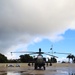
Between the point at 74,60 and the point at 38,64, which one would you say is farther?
the point at 74,60

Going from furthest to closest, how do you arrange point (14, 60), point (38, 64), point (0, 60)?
point (14, 60), point (0, 60), point (38, 64)

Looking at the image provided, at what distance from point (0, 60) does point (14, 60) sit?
11.5 m

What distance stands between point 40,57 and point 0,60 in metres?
91.8

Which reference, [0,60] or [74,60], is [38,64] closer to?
[0,60]

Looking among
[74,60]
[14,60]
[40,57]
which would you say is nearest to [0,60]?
[14,60]

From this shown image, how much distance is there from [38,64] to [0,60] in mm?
91846

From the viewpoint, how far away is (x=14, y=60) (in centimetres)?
14675

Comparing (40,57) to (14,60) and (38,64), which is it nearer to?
(38,64)

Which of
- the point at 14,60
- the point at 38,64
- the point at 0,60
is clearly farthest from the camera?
the point at 14,60

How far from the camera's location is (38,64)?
4747 centimetres

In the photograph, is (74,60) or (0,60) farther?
(74,60)

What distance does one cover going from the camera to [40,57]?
47.7 m

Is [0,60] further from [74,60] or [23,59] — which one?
[74,60]

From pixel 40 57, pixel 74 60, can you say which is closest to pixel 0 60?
pixel 74 60
